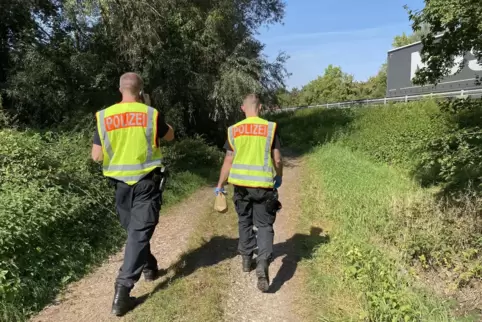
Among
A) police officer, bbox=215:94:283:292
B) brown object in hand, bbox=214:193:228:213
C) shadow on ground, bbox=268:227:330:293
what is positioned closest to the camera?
police officer, bbox=215:94:283:292

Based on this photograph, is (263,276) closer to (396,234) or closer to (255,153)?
(255,153)

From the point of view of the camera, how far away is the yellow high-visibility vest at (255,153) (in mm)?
4117

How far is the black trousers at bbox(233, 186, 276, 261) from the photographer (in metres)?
4.15

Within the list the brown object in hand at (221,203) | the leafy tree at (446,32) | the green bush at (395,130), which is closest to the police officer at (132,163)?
the brown object in hand at (221,203)

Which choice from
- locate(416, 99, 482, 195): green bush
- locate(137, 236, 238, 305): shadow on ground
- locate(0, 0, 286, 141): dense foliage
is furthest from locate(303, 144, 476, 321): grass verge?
locate(0, 0, 286, 141): dense foliage

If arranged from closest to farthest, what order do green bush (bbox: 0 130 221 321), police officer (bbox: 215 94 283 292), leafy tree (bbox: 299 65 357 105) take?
green bush (bbox: 0 130 221 321) < police officer (bbox: 215 94 283 292) < leafy tree (bbox: 299 65 357 105)

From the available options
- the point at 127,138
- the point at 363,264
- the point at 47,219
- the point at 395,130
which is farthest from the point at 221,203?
the point at 395,130

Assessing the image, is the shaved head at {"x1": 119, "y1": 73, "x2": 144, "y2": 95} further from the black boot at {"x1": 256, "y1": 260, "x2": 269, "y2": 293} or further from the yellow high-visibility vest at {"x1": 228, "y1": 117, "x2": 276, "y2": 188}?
the black boot at {"x1": 256, "y1": 260, "x2": 269, "y2": 293}

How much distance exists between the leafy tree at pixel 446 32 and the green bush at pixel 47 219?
620 cm

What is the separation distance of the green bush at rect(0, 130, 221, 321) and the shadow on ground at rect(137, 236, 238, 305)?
109 centimetres

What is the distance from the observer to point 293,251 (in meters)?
5.29

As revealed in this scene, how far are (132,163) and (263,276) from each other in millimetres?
1795

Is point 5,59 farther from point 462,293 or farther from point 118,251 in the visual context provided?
point 462,293

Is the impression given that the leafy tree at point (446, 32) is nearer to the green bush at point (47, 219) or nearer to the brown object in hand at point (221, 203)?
the brown object in hand at point (221, 203)
